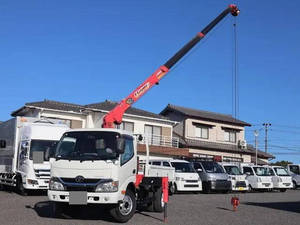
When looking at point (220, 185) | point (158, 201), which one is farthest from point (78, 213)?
point (220, 185)

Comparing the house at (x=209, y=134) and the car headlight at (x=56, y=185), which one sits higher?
the house at (x=209, y=134)

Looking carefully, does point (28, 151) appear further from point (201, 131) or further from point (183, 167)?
point (201, 131)

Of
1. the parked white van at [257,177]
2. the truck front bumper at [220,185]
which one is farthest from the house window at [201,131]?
the truck front bumper at [220,185]

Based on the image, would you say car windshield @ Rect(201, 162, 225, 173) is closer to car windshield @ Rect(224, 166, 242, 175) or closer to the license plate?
car windshield @ Rect(224, 166, 242, 175)

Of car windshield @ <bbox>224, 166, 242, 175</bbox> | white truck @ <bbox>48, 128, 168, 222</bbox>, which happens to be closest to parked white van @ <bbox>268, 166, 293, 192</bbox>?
car windshield @ <bbox>224, 166, 242, 175</bbox>

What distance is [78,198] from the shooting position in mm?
9758

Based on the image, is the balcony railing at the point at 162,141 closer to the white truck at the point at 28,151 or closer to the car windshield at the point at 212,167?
the car windshield at the point at 212,167

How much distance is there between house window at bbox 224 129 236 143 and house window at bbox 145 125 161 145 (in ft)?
31.8

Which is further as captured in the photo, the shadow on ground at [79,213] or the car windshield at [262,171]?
the car windshield at [262,171]

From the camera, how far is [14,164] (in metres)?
18.1

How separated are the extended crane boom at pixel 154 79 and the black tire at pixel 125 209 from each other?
17.7 feet

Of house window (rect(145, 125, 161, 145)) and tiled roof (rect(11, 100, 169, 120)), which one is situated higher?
tiled roof (rect(11, 100, 169, 120))

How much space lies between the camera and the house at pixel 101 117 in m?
31.7

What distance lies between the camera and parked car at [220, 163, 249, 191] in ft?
80.3
